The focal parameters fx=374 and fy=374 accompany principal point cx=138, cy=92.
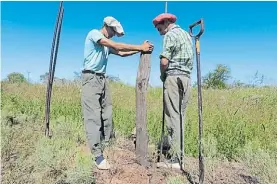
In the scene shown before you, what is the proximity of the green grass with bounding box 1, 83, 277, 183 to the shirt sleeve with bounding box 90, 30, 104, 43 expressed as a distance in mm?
1472

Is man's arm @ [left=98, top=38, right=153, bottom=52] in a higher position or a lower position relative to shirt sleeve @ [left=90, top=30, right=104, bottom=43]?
lower

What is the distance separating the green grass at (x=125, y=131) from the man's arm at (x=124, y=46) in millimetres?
1413

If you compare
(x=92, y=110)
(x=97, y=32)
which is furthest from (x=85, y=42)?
(x=92, y=110)

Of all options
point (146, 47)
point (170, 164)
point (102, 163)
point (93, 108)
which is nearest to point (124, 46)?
point (146, 47)

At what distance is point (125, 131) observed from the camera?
265 inches

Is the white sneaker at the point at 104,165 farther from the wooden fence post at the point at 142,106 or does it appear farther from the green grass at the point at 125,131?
the wooden fence post at the point at 142,106

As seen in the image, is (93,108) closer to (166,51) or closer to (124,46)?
(124,46)

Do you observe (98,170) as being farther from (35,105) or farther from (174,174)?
(35,105)

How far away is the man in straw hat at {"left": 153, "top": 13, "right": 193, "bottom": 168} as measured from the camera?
4.64 metres

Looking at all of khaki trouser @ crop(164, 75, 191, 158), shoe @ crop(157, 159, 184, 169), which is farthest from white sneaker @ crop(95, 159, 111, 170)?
khaki trouser @ crop(164, 75, 191, 158)

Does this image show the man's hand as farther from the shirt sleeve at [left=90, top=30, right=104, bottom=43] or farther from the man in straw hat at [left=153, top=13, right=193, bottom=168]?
Result: the shirt sleeve at [left=90, top=30, right=104, bottom=43]

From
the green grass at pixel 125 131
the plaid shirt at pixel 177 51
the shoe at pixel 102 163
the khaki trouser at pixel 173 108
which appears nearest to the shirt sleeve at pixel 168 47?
the plaid shirt at pixel 177 51

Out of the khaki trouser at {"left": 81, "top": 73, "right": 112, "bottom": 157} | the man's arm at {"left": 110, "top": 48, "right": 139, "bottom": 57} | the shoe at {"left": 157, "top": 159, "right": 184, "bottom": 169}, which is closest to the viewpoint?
the shoe at {"left": 157, "top": 159, "right": 184, "bottom": 169}

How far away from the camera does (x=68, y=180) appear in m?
4.17
